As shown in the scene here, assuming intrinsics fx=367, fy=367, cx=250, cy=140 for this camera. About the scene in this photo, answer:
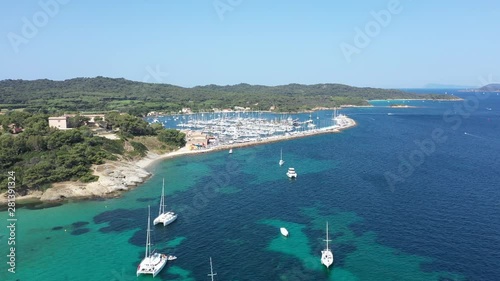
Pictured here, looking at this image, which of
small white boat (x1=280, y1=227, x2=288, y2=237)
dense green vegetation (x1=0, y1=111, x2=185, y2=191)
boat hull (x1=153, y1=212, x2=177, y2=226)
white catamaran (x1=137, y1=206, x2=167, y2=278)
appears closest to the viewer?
white catamaran (x1=137, y1=206, x2=167, y2=278)

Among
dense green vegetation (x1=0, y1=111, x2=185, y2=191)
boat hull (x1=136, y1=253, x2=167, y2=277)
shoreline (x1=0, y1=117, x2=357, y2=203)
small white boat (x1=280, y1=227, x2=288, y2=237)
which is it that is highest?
dense green vegetation (x1=0, y1=111, x2=185, y2=191)

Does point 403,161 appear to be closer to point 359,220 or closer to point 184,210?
point 359,220

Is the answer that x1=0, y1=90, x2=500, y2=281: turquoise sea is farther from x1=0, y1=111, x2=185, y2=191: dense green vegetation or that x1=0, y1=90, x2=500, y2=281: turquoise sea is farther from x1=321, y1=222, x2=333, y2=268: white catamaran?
x1=0, y1=111, x2=185, y2=191: dense green vegetation

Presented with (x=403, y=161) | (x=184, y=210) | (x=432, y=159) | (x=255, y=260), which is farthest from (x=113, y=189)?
(x=432, y=159)

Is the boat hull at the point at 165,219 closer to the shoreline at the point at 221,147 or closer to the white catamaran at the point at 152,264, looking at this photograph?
the white catamaran at the point at 152,264

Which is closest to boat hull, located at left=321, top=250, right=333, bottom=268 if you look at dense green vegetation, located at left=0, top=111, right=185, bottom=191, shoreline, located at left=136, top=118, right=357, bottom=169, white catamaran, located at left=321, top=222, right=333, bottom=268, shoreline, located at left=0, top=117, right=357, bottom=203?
white catamaran, located at left=321, top=222, right=333, bottom=268

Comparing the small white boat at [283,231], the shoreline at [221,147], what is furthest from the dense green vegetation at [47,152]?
the small white boat at [283,231]
